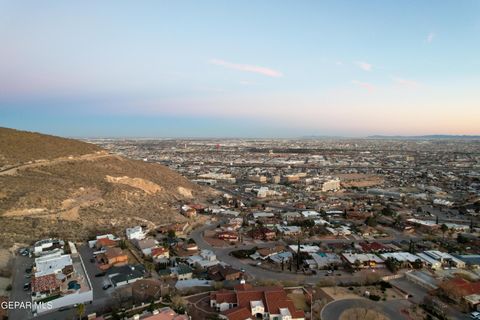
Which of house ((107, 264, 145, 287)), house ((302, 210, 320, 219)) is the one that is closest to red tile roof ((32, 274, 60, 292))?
house ((107, 264, 145, 287))

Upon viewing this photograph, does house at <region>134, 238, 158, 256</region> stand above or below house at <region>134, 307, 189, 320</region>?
below

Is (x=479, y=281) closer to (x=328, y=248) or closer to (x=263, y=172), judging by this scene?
(x=328, y=248)

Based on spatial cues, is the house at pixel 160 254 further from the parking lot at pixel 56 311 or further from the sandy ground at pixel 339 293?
the sandy ground at pixel 339 293

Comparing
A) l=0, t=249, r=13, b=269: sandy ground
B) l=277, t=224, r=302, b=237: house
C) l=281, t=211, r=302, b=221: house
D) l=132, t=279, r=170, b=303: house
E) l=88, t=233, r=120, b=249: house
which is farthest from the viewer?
l=281, t=211, r=302, b=221: house

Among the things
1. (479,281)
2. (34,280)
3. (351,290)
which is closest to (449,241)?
(479,281)

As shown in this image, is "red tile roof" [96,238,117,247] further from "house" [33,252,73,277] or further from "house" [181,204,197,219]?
"house" [181,204,197,219]
